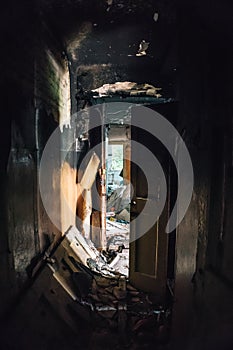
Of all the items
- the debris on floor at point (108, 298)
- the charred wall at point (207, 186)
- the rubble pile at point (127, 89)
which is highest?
the rubble pile at point (127, 89)

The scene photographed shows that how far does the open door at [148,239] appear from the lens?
3055mm

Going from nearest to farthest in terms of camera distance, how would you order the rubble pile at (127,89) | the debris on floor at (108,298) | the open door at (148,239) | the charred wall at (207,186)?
the charred wall at (207,186), the debris on floor at (108,298), the open door at (148,239), the rubble pile at (127,89)

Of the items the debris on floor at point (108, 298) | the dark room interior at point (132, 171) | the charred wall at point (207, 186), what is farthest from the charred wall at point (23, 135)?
the charred wall at point (207, 186)

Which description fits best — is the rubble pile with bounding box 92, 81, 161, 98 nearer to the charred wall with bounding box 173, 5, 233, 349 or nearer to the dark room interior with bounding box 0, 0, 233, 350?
the dark room interior with bounding box 0, 0, 233, 350

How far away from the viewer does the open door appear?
3.05 meters

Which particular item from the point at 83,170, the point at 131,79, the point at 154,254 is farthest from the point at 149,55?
the point at 154,254

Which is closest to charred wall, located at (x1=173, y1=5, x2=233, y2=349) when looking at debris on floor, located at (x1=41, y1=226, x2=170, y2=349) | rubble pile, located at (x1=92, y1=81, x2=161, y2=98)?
debris on floor, located at (x1=41, y1=226, x2=170, y2=349)

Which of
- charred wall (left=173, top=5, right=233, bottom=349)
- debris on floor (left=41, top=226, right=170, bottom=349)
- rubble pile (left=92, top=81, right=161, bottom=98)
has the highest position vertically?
rubble pile (left=92, top=81, right=161, bottom=98)

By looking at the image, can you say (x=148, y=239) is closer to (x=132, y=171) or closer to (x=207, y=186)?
(x=132, y=171)

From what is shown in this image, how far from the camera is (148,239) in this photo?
328 cm

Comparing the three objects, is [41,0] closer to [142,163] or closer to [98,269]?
[142,163]

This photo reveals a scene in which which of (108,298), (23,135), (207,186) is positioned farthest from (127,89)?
(108,298)

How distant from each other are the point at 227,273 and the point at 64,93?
112 inches

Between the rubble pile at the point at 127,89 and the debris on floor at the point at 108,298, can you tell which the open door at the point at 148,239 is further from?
the rubble pile at the point at 127,89
